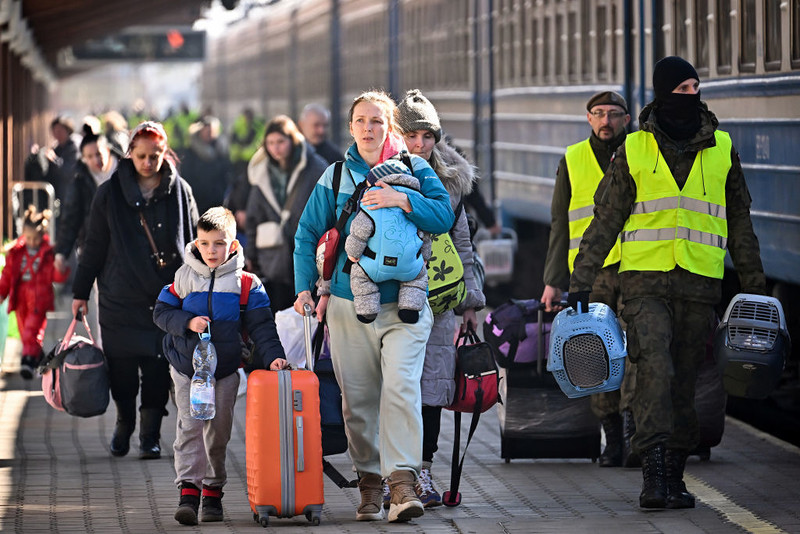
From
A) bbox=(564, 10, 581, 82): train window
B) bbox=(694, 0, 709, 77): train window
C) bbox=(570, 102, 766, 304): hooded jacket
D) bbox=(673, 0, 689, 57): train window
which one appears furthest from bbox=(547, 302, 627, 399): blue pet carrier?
bbox=(564, 10, 581, 82): train window

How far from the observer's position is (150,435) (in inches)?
344

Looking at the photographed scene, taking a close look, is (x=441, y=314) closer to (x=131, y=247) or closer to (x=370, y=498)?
(x=370, y=498)

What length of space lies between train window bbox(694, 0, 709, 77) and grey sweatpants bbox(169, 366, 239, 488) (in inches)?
211

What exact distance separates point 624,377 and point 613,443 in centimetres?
80

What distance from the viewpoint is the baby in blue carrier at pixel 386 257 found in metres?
6.66

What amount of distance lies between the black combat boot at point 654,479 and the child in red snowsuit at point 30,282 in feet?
20.0

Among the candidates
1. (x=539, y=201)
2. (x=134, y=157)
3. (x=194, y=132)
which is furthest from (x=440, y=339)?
(x=194, y=132)

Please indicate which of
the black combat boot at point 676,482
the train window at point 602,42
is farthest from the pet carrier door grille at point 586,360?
the train window at point 602,42

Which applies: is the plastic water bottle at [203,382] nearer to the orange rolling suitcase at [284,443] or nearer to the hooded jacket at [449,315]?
the orange rolling suitcase at [284,443]

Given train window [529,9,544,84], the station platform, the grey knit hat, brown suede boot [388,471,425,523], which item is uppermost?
train window [529,9,544,84]

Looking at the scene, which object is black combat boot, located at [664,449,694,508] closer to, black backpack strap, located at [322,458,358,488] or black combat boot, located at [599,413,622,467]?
black combat boot, located at [599,413,622,467]

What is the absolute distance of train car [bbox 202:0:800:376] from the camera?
9789 mm

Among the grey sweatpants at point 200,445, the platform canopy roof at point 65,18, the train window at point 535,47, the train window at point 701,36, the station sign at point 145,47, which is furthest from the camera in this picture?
the station sign at point 145,47

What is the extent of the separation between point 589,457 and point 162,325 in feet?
7.61
